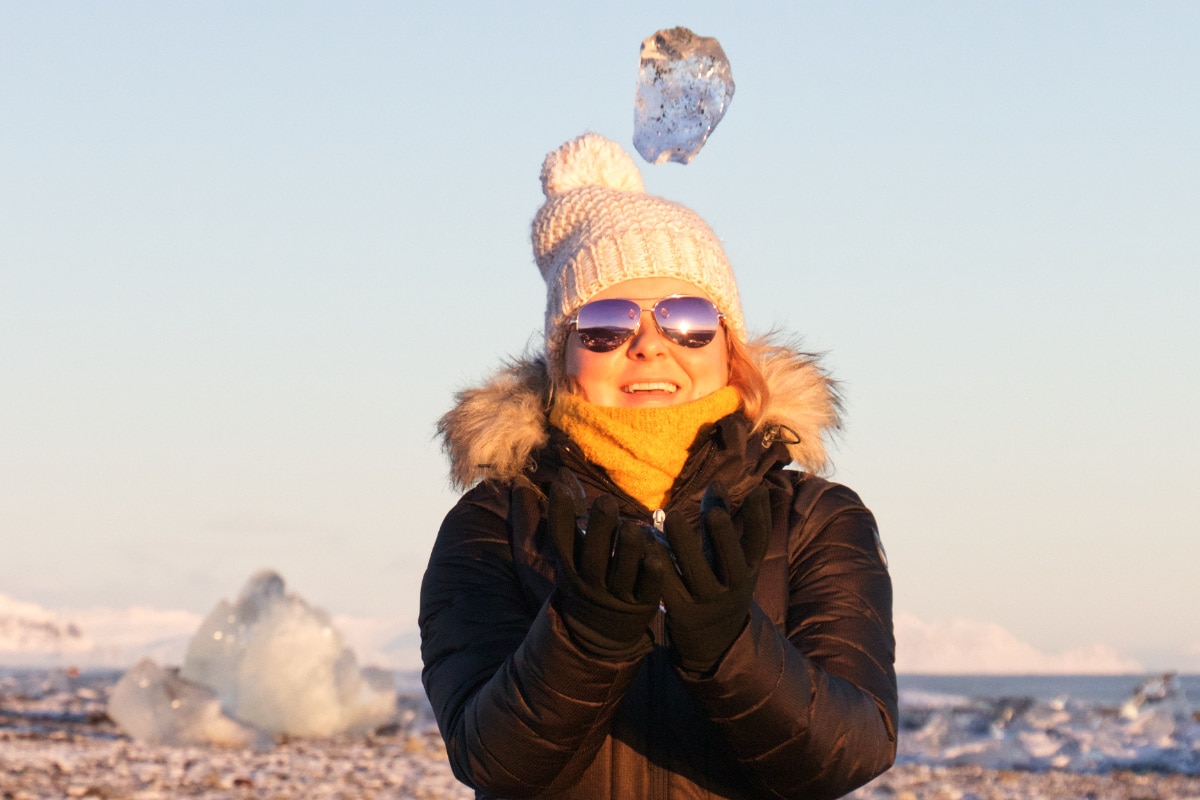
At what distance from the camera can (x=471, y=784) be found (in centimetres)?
312

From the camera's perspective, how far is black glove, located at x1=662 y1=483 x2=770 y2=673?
92.6 inches

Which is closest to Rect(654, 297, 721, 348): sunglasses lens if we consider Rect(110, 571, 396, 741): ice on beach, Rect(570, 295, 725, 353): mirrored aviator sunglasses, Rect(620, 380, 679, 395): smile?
Rect(570, 295, 725, 353): mirrored aviator sunglasses

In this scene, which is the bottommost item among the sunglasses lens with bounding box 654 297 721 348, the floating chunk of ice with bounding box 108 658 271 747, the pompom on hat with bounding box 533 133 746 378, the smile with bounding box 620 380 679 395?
the floating chunk of ice with bounding box 108 658 271 747

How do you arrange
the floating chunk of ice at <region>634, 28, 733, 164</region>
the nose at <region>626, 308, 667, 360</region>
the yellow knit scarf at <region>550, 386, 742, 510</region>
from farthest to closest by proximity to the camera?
1. the floating chunk of ice at <region>634, 28, 733, 164</region>
2. the nose at <region>626, 308, 667, 360</region>
3. the yellow knit scarf at <region>550, 386, 742, 510</region>

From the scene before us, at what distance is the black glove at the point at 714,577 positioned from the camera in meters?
2.35

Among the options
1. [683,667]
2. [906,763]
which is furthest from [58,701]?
[683,667]

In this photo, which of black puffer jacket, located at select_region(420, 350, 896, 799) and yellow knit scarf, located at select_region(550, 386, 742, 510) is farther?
yellow knit scarf, located at select_region(550, 386, 742, 510)

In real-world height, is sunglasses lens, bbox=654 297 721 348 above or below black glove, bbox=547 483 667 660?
above

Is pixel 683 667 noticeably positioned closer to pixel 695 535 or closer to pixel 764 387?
pixel 695 535

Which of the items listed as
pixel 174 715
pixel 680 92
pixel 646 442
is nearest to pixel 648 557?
pixel 646 442

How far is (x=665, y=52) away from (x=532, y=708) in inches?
97.5

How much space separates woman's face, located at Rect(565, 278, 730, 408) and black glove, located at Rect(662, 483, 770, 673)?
97 cm

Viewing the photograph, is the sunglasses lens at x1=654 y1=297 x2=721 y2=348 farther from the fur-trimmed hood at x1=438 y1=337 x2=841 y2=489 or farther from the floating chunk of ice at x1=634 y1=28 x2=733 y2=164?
the floating chunk of ice at x1=634 y1=28 x2=733 y2=164

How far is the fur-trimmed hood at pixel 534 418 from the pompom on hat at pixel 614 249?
0.41 feet
